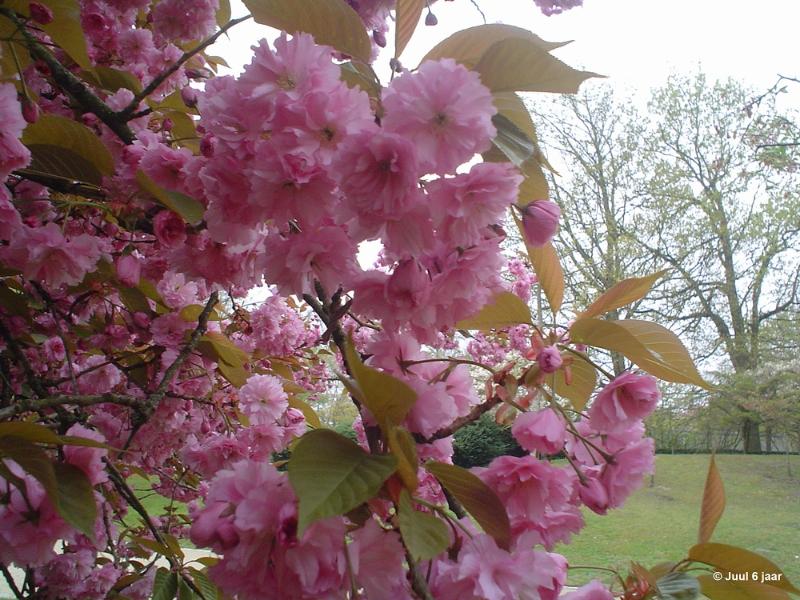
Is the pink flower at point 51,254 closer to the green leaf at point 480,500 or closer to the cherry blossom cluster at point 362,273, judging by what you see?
the cherry blossom cluster at point 362,273

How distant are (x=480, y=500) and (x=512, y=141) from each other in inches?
9.6

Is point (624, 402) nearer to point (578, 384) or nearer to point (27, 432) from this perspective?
point (578, 384)

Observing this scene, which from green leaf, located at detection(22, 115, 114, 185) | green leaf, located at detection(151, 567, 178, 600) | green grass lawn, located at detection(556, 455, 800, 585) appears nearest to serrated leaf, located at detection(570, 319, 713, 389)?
green leaf, located at detection(22, 115, 114, 185)

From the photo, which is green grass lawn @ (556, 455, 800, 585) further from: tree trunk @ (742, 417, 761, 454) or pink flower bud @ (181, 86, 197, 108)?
pink flower bud @ (181, 86, 197, 108)

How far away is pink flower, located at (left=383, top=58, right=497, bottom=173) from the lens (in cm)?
33

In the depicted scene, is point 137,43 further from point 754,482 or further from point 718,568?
point 754,482

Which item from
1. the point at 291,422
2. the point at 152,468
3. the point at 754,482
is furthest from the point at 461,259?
the point at 754,482

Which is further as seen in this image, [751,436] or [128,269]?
[751,436]

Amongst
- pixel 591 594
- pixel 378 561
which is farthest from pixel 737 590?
pixel 378 561

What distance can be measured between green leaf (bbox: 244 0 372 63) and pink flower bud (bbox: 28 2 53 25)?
1.54ft

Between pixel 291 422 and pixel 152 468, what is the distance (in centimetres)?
56

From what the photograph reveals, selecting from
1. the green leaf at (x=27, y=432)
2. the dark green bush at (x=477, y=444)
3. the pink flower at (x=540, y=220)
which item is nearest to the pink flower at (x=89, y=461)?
the green leaf at (x=27, y=432)

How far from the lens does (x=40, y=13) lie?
0.71 m

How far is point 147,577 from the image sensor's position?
47.5 inches
